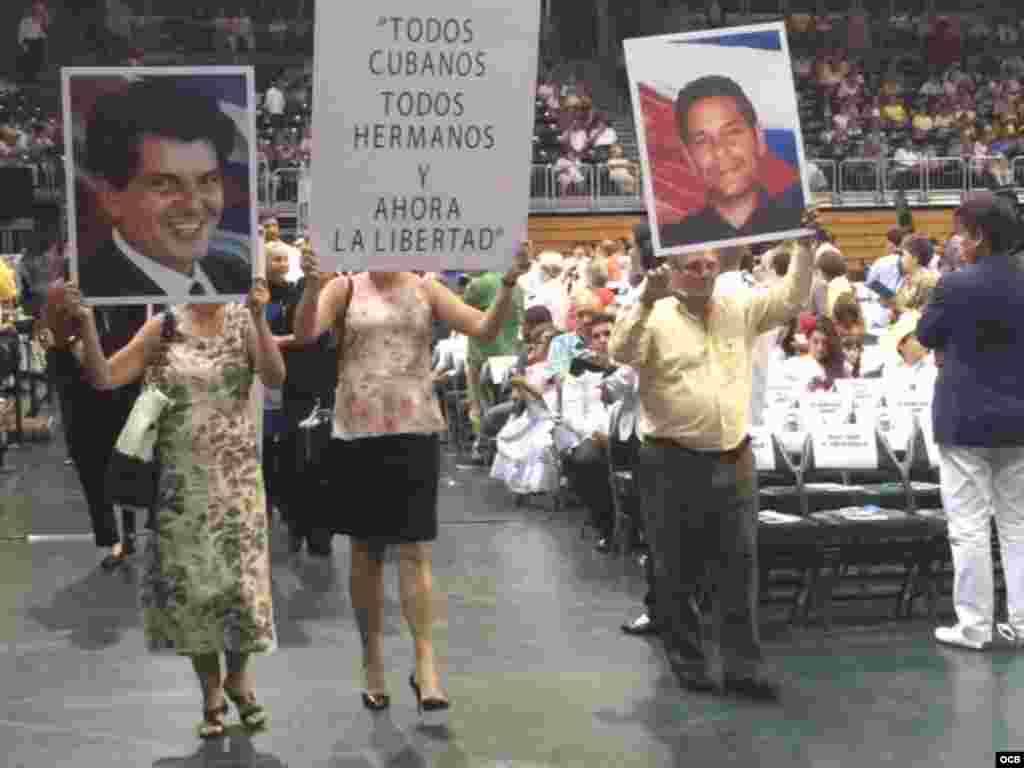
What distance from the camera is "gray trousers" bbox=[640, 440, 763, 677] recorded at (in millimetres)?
7484

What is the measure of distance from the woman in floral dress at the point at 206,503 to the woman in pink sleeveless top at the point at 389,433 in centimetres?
29

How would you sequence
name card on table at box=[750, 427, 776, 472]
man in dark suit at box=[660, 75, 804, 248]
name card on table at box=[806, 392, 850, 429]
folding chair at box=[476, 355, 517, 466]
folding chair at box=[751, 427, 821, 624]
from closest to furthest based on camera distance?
man in dark suit at box=[660, 75, 804, 248] → folding chair at box=[751, 427, 821, 624] → name card on table at box=[750, 427, 776, 472] → name card on table at box=[806, 392, 850, 429] → folding chair at box=[476, 355, 517, 466]

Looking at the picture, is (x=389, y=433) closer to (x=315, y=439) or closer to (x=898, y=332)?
(x=315, y=439)

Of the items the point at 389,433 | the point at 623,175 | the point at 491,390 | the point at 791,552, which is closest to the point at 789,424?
the point at 791,552

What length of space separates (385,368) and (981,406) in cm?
244

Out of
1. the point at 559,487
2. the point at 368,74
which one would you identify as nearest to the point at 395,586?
the point at 559,487

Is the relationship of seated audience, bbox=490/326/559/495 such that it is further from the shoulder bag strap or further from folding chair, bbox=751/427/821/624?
the shoulder bag strap

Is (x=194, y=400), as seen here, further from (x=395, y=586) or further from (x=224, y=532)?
(x=395, y=586)

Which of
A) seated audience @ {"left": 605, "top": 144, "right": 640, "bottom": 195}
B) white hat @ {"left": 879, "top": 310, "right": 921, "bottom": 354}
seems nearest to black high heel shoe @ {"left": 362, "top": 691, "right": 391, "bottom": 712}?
white hat @ {"left": 879, "top": 310, "right": 921, "bottom": 354}

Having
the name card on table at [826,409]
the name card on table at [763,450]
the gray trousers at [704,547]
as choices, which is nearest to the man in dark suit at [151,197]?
the gray trousers at [704,547]

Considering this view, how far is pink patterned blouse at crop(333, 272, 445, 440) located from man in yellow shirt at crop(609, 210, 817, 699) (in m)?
0.80

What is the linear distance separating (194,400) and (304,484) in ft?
11.9

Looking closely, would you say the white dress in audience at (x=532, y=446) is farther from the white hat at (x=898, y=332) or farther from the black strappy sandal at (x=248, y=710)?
the black strappy sandal at (x=248, y=710)

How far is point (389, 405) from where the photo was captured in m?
7.06
